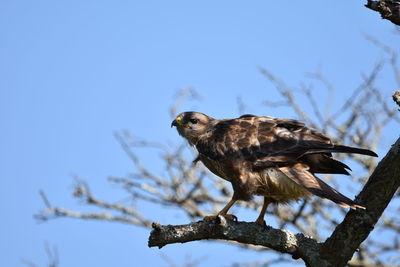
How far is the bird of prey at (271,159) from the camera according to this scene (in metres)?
5.09

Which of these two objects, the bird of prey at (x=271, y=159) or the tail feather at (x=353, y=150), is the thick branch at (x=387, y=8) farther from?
the bird of prey at (x=271, y=159)

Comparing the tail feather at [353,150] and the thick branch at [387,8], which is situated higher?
the thick branch at [387,8]

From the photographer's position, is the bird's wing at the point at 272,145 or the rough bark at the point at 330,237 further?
the bird's wing at the point at 272,145

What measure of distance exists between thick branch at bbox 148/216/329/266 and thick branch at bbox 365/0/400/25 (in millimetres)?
1657

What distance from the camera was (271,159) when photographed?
527 centimetres

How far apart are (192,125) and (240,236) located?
192 cm

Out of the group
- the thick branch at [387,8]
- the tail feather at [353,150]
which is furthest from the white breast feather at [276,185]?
the thick branch at [387,8]

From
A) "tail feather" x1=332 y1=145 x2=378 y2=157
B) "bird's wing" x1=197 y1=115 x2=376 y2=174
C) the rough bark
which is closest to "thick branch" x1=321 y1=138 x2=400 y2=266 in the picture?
the rough bark

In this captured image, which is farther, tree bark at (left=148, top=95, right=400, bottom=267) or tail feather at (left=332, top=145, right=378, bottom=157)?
tail feather at (left=332, top=145, right=378, bottom=157)

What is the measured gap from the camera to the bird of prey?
5094 mm

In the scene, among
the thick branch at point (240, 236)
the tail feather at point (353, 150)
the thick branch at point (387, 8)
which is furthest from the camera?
the tail feather at point (353, 150)

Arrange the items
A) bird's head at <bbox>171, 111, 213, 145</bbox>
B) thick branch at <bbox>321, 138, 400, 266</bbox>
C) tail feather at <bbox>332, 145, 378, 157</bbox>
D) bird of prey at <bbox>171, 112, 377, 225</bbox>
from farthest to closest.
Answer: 1. bird's head at <bbox>171, 111, 213, 145</bbox>
2. bird of prey at <bbox>171, 112, 377, 225</bbox>
3. tail feather at <bbox>332, 145, 378, 157</bbox>
4. thick branch at <bbox>321, 138, 400, 266</bbox>

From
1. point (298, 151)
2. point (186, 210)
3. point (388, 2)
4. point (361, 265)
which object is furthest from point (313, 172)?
point (186, 210)

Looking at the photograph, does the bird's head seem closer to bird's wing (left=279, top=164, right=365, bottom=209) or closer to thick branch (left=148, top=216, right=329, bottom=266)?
bird's wing (left=279, top=164, right=365, bottom=209)
